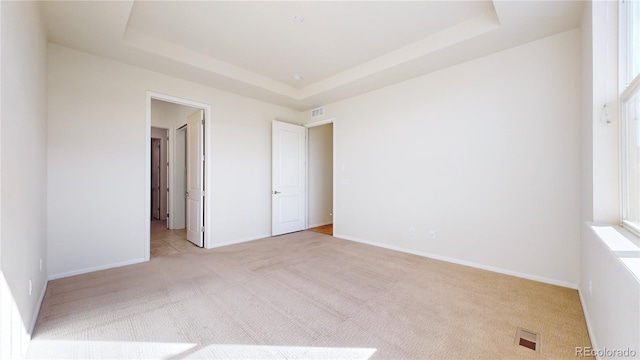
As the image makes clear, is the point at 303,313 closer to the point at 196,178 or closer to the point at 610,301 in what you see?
the point at 610,301

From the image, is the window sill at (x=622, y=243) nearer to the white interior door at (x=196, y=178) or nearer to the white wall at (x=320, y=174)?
the white interior door at (x=196, y=178)

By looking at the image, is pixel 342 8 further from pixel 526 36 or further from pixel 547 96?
pixel 547 96

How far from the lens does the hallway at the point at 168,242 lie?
12.6ft

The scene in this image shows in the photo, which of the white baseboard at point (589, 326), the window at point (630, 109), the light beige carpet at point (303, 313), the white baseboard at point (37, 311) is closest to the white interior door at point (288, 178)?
the light beige carpet at point (303, 313)

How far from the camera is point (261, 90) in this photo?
4.18 meters

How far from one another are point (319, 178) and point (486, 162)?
3551 millimetres

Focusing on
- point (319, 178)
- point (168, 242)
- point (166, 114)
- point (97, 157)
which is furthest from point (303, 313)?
point (166, 114)

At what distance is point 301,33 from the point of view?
2908 millimetres

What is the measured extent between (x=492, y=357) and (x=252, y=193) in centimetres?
391

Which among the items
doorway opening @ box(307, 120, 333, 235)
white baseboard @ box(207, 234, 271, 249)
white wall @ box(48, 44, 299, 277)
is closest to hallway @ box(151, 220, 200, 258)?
white baseboard @ box(207, 234, 271, 249)

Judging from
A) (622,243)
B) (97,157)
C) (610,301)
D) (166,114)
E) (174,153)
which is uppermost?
(166,114)

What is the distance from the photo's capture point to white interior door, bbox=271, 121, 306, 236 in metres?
4.86

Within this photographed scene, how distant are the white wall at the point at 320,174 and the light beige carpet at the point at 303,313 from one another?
2.69m

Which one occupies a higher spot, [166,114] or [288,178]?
[166,114]
